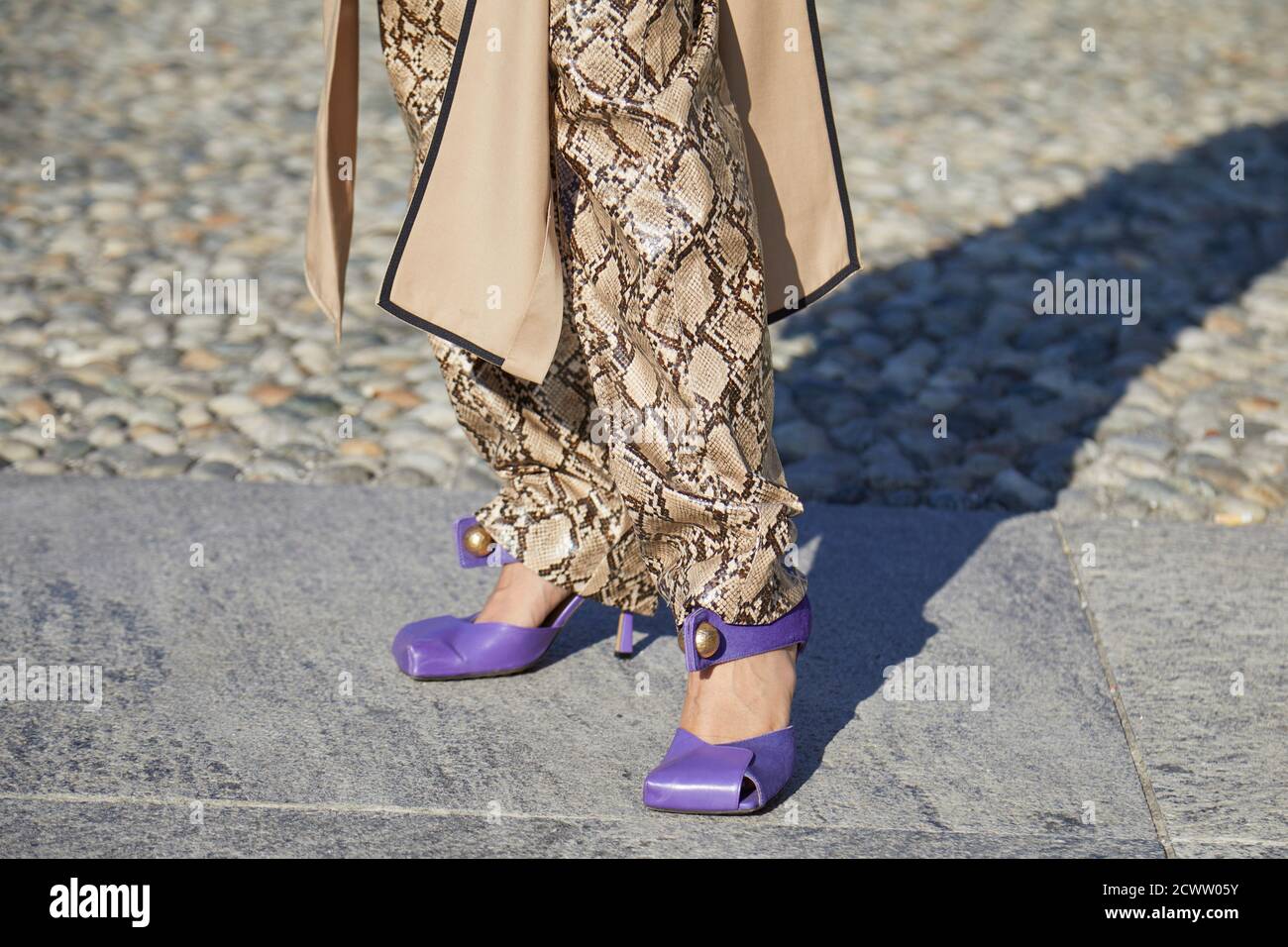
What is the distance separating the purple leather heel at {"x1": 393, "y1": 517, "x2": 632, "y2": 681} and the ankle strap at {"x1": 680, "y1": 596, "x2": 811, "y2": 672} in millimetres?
399

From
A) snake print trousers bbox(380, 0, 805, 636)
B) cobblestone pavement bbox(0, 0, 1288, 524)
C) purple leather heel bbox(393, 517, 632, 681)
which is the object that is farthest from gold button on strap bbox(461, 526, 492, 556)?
cobblestone pavement bbox(0, 0, 1288, 524)

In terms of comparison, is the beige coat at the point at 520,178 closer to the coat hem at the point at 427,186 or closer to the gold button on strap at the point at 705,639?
the coat hem at the point at 427,186

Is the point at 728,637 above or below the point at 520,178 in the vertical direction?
below

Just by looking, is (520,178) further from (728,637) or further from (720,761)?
(720,761)

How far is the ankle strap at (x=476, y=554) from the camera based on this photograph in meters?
2.66

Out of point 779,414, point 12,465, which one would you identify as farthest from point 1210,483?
point 12,465

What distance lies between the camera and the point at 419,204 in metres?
2.17

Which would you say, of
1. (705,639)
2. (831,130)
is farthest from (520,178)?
(705,639)

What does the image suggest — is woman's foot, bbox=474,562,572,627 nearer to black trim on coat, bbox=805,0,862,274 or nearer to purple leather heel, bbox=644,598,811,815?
purple leather heel, bbox=644,598,811,815

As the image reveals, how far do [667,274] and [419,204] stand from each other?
374mm

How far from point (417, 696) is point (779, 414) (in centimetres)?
159

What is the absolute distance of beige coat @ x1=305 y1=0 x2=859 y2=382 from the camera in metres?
2.10

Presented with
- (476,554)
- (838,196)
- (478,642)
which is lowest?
(478,642)

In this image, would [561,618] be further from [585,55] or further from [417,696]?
[585,55]
